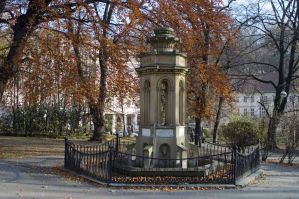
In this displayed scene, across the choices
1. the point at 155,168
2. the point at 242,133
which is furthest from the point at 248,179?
the point at 242,133

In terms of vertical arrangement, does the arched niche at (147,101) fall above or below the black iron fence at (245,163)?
above

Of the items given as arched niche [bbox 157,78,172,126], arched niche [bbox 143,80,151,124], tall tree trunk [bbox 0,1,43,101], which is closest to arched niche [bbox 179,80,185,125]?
arched niche [bbox 157,78,172,126]

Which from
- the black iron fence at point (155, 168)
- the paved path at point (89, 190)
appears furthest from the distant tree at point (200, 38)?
the paved path at point (89, 190)

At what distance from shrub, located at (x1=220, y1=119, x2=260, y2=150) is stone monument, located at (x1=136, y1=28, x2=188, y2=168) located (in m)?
11.3

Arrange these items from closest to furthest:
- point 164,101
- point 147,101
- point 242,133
Answer: point 147,101, point 164,101, point 242,133

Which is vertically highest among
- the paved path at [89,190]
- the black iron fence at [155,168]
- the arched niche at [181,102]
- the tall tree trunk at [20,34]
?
the tall tree trunk at [20,34]

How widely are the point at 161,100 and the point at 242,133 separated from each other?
474 inches

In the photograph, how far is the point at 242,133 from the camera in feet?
84.0

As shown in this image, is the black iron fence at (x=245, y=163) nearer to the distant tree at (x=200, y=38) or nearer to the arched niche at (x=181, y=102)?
the arched niche at (x=181, y=102)

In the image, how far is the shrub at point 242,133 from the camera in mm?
25406

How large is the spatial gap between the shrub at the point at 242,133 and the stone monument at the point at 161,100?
37.2 feet

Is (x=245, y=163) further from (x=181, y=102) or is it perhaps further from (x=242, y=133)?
(x=242, y=133)

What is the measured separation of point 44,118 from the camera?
3691cm

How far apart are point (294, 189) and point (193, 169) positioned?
268 centimetres
